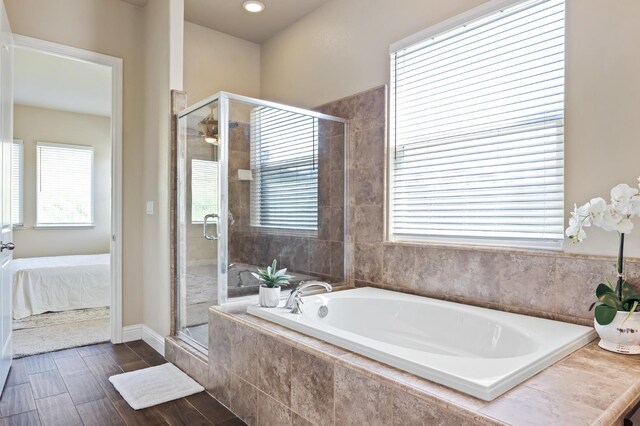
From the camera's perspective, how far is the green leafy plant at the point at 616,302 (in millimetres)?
1601

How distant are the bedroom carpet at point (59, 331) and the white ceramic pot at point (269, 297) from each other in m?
1.98

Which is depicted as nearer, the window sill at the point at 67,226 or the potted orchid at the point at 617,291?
the potted orchid at the point at 617,291

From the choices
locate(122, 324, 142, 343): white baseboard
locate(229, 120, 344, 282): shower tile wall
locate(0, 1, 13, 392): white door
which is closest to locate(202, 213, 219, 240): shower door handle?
locate(229, 120, 344, 282): shower tile wall

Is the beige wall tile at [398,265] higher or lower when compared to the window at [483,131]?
lower

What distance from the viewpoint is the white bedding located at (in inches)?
166

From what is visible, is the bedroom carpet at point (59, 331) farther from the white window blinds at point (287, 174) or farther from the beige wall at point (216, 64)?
the beige wall at point (216, 64)

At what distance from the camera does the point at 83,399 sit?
234 centimetres

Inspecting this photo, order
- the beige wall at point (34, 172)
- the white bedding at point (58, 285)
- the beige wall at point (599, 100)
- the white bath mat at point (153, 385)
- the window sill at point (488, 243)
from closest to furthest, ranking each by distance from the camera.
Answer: the beige wall at point (599, 100)
the window sill at point (488, 243)
the white bath mat at point (153, 385)
the white bedding at point (58, 285)
the beige wall at point (34, 172)

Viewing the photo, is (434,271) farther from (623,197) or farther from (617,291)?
(623,197)

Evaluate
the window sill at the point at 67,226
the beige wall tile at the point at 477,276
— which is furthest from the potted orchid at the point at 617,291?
the window sill at the point at 67,226

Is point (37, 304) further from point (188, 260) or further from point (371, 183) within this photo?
point (371, 183)

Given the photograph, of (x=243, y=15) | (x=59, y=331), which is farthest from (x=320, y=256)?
(x=59, y=331)

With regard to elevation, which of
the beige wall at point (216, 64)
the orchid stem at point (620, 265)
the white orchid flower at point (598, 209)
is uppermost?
the beige wall at point (216, 64)

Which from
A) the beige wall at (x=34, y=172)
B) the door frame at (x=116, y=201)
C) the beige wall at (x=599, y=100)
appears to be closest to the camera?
the beige wall at (x=599, y=100)
